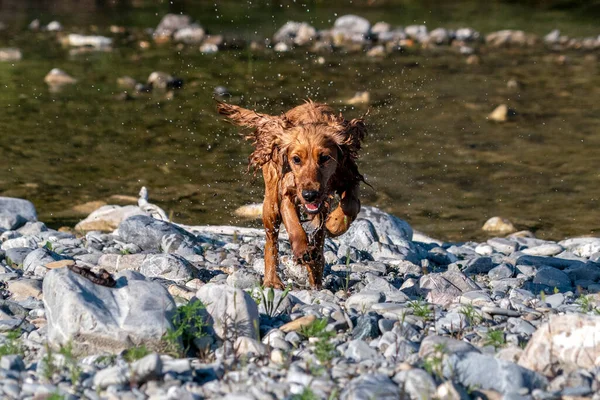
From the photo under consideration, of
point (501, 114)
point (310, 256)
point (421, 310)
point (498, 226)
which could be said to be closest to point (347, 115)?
point (501, 114)

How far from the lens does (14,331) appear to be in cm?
516

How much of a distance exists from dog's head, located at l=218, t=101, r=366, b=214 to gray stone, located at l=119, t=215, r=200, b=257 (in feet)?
3.42

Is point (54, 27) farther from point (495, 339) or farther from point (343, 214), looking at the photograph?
point (495, 339)

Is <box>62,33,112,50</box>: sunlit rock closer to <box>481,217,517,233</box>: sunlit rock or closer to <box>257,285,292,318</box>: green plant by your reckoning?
<box>481,217,517,233</box>: sunlit rock

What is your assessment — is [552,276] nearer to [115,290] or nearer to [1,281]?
[115,290]

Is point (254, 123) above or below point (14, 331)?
above

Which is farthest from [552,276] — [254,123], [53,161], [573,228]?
[53,161]

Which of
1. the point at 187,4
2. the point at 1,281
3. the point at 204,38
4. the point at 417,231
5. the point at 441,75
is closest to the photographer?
the point at 1,281

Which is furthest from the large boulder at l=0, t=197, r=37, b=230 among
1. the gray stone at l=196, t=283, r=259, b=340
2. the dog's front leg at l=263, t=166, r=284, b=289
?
the gray stone at l=196, t=283, r=259, b=340

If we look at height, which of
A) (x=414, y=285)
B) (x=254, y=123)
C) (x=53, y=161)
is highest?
(x=254, y=123)

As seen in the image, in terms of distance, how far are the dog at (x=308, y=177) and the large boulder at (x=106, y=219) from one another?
112 inches

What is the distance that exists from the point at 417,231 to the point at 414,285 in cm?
332

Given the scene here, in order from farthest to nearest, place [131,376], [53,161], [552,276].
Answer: [53,161] → [552,276] → [131,376]

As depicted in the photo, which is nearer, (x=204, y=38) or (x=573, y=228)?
(x=573, y=228)
